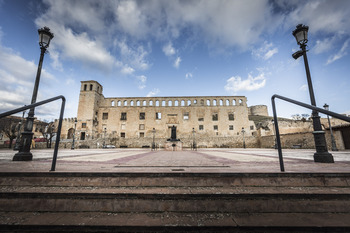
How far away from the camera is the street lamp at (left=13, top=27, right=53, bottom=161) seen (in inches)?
148

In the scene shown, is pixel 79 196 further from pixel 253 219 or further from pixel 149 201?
pixel 253 219

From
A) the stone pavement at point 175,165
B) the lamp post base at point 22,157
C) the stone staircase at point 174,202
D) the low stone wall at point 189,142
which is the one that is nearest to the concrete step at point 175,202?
the stone staircase at point 174,202

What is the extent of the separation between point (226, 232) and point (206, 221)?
0.59ft

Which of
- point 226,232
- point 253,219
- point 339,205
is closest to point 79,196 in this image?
point 226,232

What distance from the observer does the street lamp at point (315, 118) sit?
3.44 m

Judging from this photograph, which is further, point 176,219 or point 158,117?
point 158,117

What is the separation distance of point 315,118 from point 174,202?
4.26 meters

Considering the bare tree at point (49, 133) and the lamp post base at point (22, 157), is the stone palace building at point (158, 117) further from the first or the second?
the lamp post base at point (22, 157)

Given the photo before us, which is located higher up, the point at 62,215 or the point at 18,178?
the point at 18,178

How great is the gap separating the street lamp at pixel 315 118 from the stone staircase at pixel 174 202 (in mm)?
2020

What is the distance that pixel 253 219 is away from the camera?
1373 mm

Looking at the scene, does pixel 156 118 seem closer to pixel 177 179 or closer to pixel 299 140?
pixel 299 140

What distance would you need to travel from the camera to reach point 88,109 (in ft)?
102

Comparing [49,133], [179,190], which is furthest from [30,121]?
[49,133]
